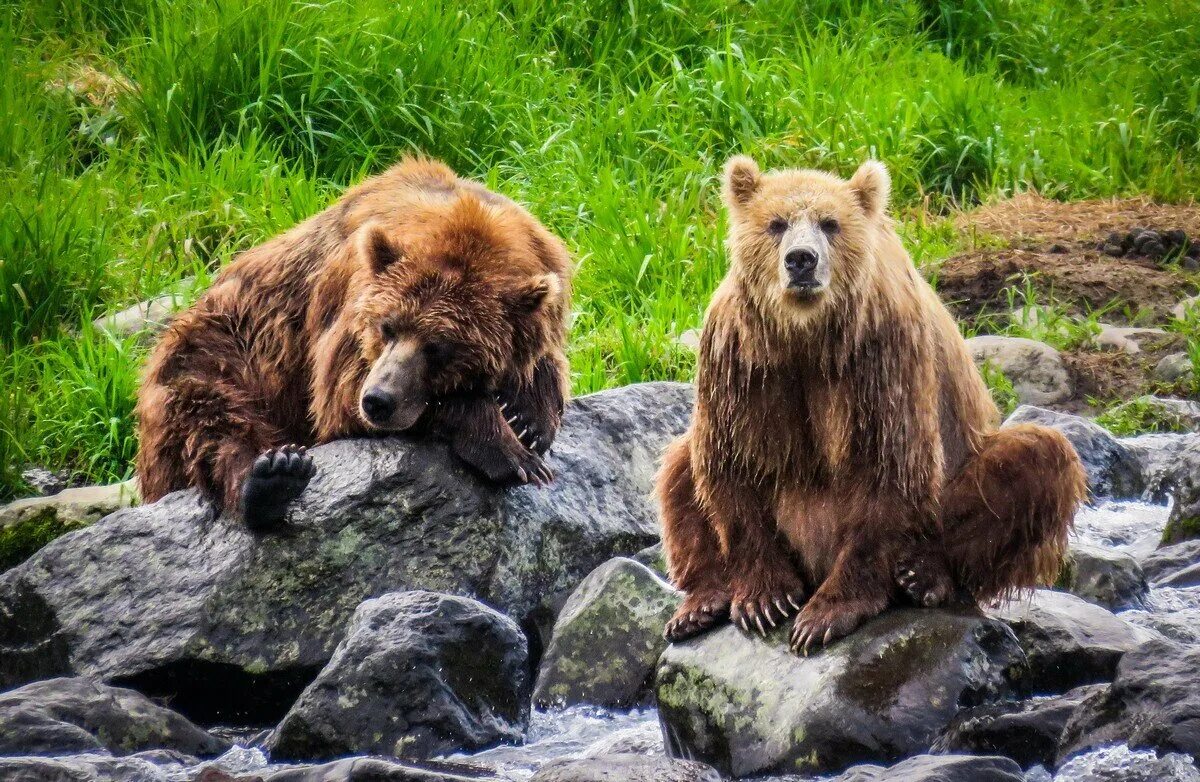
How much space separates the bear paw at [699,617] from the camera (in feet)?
15.2

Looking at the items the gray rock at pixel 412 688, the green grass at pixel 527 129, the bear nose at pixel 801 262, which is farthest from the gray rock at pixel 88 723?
the green grass at pixel 527 129

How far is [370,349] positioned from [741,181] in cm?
173

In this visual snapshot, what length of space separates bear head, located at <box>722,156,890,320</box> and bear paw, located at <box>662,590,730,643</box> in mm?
933

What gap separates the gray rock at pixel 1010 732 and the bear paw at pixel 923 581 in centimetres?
37

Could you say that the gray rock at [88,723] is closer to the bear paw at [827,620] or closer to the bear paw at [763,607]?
the bear paw at [763,607]

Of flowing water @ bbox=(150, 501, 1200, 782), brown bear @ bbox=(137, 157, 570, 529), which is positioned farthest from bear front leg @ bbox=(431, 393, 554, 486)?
flowing water @ bbox=(150, 501, 1200, 782)

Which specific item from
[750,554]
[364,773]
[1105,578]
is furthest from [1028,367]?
[364,773]

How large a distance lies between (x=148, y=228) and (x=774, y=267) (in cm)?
579

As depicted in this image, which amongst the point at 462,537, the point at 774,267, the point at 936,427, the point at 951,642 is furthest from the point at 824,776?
the point at 462,537

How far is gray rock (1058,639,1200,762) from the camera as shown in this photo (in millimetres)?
3832

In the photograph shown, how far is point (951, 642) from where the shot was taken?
4266 mm

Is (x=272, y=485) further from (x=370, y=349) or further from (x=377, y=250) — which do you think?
Result: (x=377, y=250)

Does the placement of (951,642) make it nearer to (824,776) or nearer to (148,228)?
(824,776)

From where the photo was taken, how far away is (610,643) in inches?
204
